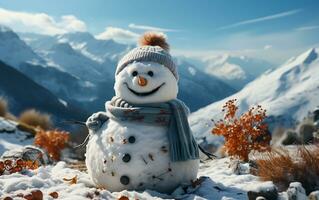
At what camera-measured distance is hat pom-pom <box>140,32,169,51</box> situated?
8508mm

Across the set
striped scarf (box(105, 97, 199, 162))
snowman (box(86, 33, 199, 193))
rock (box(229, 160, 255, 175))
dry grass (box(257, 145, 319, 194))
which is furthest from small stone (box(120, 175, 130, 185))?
rock (box(229, 160, 255, 175))

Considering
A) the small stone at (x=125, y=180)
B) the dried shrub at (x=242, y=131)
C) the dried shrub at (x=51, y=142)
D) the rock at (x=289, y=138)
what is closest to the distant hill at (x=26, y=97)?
the rock at (x=289, y=138)

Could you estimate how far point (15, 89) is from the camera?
108m

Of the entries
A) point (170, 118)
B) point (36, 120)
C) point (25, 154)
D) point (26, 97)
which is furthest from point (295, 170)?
point (26, 97)

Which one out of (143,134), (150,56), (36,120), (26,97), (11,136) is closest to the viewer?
(143,134)

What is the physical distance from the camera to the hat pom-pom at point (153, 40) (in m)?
8.51

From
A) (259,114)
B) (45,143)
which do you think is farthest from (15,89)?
(259,114)

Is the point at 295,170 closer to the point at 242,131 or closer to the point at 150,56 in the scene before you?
the point at 150,56

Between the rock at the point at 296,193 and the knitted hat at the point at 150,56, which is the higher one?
the knitted hat at the point at 150,56

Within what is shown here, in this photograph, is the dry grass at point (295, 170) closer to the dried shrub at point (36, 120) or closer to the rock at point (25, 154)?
the rock at point (25, 154)

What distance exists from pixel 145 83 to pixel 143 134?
0.79 metres

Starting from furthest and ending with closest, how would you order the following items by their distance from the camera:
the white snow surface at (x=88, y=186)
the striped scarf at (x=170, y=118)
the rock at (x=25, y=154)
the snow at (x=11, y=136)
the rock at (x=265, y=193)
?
1. the snow at (x=11, y=136)
2. the rock at (x=25, y=154)
3. the striped scarf at (x=170, y=118)
4. the white snow surface at (x=88, y=186)
5. the rock at (x=265, y=193)

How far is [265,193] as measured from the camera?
6.38 metres

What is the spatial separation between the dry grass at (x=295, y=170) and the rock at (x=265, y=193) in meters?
0.76
